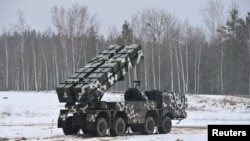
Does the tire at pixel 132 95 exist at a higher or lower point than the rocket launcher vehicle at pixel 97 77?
lower

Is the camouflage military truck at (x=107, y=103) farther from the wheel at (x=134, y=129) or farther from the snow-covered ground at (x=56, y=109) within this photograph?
the snow-covered ground at (x=56, y=109)

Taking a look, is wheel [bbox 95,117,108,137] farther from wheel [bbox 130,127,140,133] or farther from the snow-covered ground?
the snow-covered ground

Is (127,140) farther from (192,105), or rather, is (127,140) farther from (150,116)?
(192,105)

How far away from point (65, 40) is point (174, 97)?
4316cm

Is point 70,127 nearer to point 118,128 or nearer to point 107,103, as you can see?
point 107,103

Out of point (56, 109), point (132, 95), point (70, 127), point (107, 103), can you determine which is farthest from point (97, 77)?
point (56, 109)

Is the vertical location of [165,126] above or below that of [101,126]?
below

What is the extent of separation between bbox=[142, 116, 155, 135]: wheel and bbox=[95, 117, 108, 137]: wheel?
9.17ft

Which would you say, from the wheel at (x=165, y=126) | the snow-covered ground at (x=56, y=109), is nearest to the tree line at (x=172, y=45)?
the snow-covered ground at (x=56, y=109)

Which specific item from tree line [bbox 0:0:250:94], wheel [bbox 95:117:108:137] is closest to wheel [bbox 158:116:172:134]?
wheel [bbox 95:117:108:137]

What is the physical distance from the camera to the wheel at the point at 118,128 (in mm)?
22291

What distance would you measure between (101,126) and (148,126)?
3.36 m

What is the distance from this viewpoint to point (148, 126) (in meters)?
24.2

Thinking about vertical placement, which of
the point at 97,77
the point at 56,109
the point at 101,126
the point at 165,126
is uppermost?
the point at 97,77
